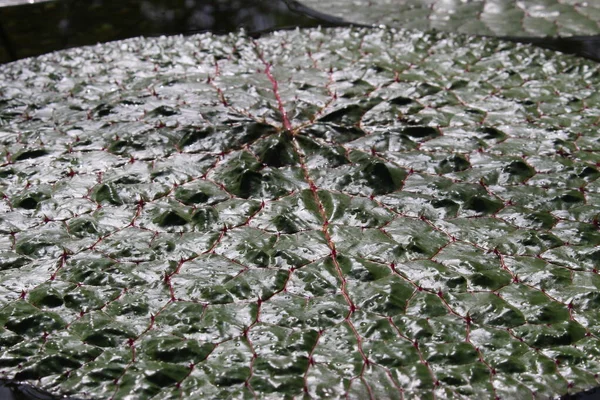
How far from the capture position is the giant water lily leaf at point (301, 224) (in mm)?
1744

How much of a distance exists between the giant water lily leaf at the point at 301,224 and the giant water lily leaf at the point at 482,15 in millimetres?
406

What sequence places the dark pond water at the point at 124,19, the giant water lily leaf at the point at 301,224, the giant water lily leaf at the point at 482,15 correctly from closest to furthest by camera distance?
1. the giant water lily leaf at the point at 301,224
2. the giant water lily leaf at the point at 482,15
3. the dark pond water at the point at 124,19

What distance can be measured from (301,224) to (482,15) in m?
1.92

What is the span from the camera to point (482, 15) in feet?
11.7

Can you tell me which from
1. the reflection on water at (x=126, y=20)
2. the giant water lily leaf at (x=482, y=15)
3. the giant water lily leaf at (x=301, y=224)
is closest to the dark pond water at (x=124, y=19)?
the reflection on water at (x=126, y=20)

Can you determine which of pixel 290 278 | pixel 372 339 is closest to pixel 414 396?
pixel 372 339

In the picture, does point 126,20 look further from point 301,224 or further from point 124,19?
point 301,224

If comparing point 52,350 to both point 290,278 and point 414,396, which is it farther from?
point 414,396

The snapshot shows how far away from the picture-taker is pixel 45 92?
2.87 m

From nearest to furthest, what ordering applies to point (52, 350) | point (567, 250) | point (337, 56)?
1. point (52, 350)
2. point (567, 250)
3. point (337, 56)

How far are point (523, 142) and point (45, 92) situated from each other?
5.74 feet

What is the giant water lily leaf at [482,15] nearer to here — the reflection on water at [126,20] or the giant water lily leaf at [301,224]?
the reflection on water at [126,20]

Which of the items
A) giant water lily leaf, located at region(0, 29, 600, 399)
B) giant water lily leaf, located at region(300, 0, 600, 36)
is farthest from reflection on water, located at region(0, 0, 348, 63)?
giant water lily leaf, located at region(0, 29, 600, 399)

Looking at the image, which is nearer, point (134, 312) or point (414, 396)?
point (414, 396)
